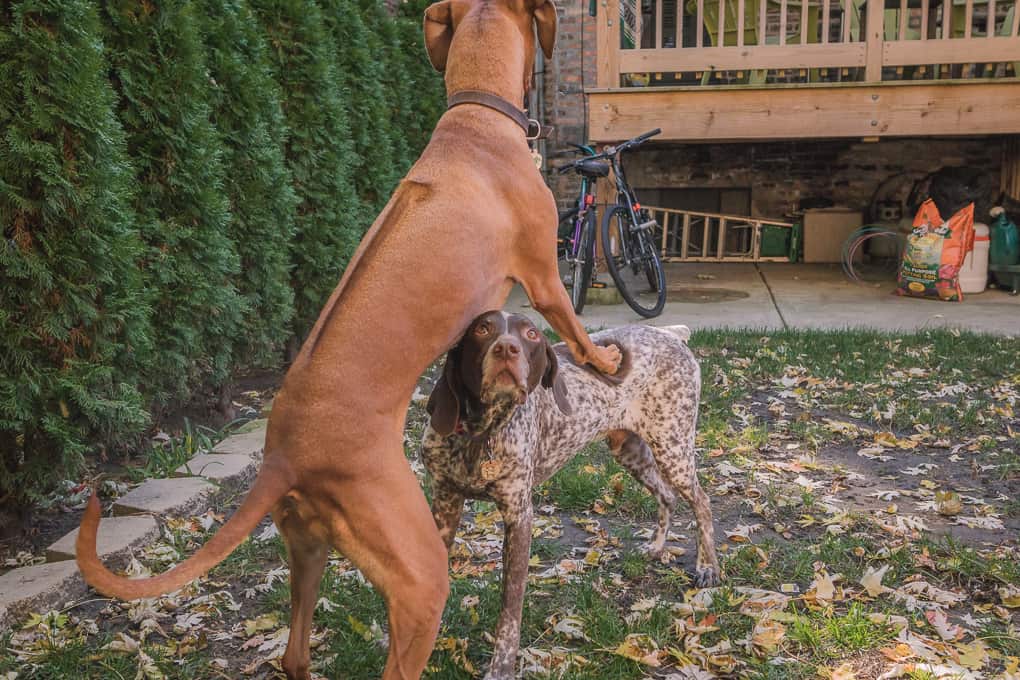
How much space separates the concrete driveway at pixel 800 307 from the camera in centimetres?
799

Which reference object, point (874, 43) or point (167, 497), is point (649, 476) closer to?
point (167, 497)

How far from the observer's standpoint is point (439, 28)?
3.04 m

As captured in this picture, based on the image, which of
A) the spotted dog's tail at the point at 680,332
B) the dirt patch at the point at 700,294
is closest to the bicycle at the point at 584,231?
the dirt patch at the point at 700,294

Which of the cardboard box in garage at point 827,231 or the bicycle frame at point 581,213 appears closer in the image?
the bicycle frame at point 581,213

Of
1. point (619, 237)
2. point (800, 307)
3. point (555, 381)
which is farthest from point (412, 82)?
point (555, 381)

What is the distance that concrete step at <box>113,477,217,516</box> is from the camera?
3.93 metres

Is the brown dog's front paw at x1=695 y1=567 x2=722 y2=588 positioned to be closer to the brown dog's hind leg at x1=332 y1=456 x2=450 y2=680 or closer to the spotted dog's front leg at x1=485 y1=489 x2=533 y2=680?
the spotted dog's front leg at x1=485 y1=489 x2=533 y2=680

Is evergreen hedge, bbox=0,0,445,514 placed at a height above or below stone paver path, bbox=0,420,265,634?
above

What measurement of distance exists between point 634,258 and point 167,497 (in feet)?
18.5

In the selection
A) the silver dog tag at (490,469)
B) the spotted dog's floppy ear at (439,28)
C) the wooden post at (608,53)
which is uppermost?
the wooden post at (608,53)

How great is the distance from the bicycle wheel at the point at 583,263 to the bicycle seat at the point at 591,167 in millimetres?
358

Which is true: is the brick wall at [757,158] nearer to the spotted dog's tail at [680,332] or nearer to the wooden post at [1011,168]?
the wooden post at [1011,168]

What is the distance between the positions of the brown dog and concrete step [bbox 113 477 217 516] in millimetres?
1761

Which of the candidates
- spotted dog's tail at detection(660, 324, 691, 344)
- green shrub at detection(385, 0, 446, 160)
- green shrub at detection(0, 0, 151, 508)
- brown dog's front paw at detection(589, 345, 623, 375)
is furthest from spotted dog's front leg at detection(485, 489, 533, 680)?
green shrub at detection(385, 0, 446, 160)
